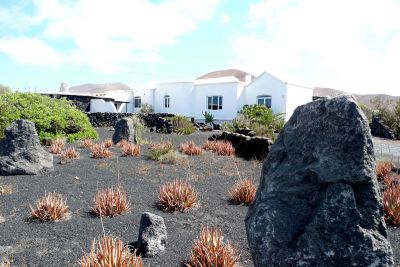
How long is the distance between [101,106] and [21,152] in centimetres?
2755

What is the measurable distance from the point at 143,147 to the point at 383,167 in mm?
8320

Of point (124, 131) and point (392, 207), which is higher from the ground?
point (124, 131)

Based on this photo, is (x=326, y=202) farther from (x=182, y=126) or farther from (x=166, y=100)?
(x=166, y=100)

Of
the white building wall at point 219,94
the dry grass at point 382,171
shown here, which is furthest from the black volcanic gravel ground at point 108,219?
the white building wall at point 219,94

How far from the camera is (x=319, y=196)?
9.25ft

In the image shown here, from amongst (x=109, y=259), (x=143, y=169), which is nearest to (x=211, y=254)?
(x=109, y=259)

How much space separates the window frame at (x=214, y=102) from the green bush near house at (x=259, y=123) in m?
9.80

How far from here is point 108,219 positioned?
555 cm

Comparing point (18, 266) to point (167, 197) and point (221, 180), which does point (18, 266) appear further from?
point (221, 180)

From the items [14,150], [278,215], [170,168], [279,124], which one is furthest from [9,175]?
[279,124]

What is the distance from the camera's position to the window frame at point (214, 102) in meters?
32.9

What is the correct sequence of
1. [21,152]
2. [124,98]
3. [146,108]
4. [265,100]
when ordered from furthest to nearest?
[124,98]
[146,108]
[265,100]
[21,152]

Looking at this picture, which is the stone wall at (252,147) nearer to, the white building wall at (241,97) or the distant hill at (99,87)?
the white building wall at (241,97)

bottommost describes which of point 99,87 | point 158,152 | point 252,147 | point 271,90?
point 158,152
